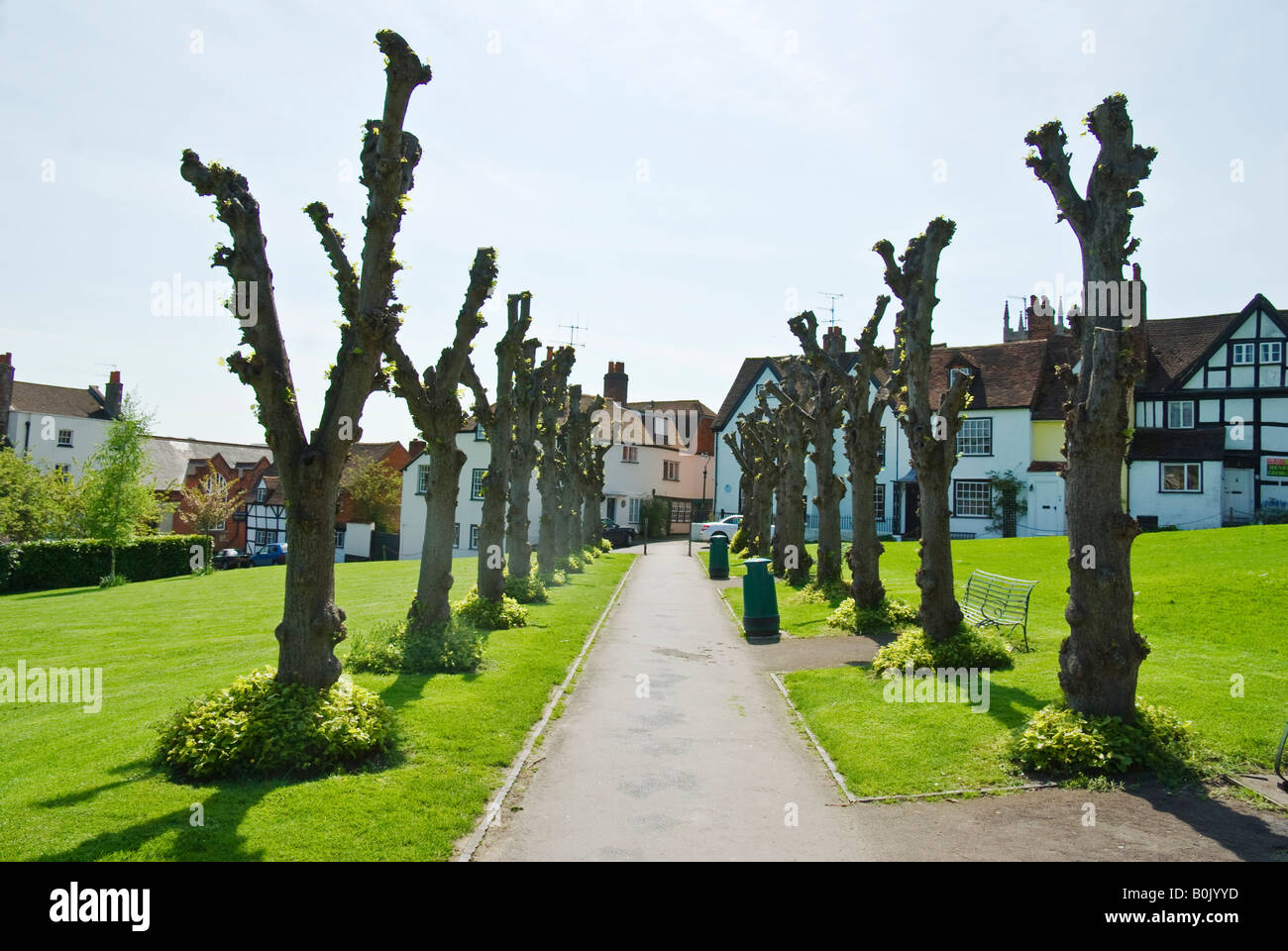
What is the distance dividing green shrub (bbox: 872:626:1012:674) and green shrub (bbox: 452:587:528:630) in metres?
7.16

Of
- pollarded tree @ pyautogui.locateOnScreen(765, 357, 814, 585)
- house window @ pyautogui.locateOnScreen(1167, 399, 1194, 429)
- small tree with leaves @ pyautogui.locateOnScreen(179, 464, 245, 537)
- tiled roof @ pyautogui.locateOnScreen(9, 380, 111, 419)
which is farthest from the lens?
tiled roof @ pyautogui.locateOnScreen(9, 380, 111, 419)

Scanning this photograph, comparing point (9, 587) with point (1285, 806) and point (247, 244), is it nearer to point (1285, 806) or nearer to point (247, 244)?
point (247, 244)

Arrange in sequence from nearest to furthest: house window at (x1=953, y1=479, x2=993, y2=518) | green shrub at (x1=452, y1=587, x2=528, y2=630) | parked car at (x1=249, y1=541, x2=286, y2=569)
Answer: green shrub at (x1=452, y1=587, x2=528, y2=630) < house window at (x1=953, y1=479, x2=993, y2=518) < parked car at (x1=249, y1=541, x2=286, y2=569)

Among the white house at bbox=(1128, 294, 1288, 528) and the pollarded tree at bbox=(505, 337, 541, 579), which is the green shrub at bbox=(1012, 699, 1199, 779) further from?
the white house at bbox=(1128, 294, 1288, 528)

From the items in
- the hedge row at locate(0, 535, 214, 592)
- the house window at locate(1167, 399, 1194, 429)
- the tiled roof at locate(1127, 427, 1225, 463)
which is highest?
the house window at locate(1167, 399, 1194, 429)

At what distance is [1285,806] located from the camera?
6.68 m

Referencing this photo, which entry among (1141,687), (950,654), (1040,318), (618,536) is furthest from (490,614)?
(1040,318)

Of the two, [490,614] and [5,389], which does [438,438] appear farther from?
[5,389]

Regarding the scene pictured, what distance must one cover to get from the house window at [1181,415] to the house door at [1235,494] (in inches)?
123

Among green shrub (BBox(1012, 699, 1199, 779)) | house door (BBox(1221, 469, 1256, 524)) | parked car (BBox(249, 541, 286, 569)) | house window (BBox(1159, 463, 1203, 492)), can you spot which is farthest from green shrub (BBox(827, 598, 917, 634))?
parked car (BBox(249, 541, 286, 569))

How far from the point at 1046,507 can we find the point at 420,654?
122 feet

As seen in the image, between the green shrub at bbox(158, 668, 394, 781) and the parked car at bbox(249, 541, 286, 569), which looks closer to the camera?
the green shrub at bbox(158, 668, 394, 781)

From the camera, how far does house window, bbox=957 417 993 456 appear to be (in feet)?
145

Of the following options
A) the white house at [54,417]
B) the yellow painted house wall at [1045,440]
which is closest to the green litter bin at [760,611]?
the yellow painted house wall at [1045,440]
